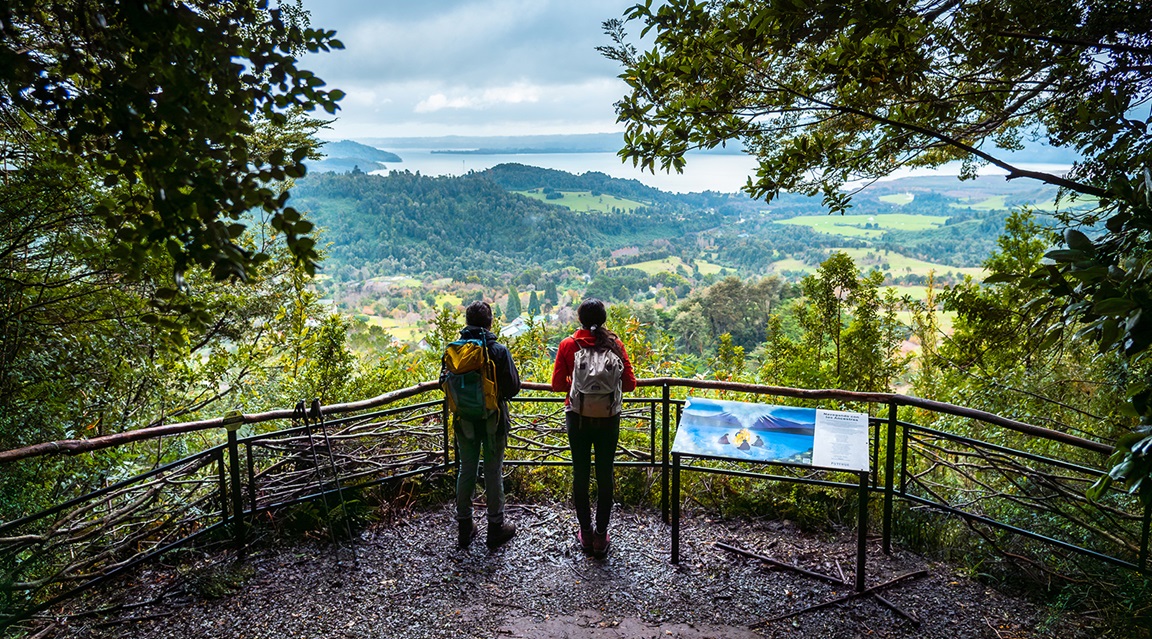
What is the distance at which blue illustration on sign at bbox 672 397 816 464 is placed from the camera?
3.50 meters

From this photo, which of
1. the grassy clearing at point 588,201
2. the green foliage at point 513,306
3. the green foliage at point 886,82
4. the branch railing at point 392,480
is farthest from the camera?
the grassy clearing at point 588,201

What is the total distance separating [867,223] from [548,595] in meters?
22.0

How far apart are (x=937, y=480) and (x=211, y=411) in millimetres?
6734

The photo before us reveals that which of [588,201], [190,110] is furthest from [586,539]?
[588,201]

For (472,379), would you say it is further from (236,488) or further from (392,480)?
(236,488)

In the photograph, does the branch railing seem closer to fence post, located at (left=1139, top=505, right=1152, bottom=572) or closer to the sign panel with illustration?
fence post, located at (left=1139, top=505, right=1152, bottom=572)

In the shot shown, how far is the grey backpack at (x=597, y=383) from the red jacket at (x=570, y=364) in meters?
0.09

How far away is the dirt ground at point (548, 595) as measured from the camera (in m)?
3.29

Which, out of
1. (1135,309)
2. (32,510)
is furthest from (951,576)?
(32,510)

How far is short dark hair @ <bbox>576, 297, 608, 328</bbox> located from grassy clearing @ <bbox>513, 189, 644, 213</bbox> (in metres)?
18.1

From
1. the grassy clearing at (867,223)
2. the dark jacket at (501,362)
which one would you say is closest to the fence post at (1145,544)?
the dark jacket at (501,362)

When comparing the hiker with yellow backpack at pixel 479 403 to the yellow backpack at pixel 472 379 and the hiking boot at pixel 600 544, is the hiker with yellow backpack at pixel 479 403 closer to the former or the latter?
the yellow backpack at pixel 472 379

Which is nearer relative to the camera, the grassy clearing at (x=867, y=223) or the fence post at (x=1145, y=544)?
the fence post at (x=1145, y=544)

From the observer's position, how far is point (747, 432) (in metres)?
3.68
